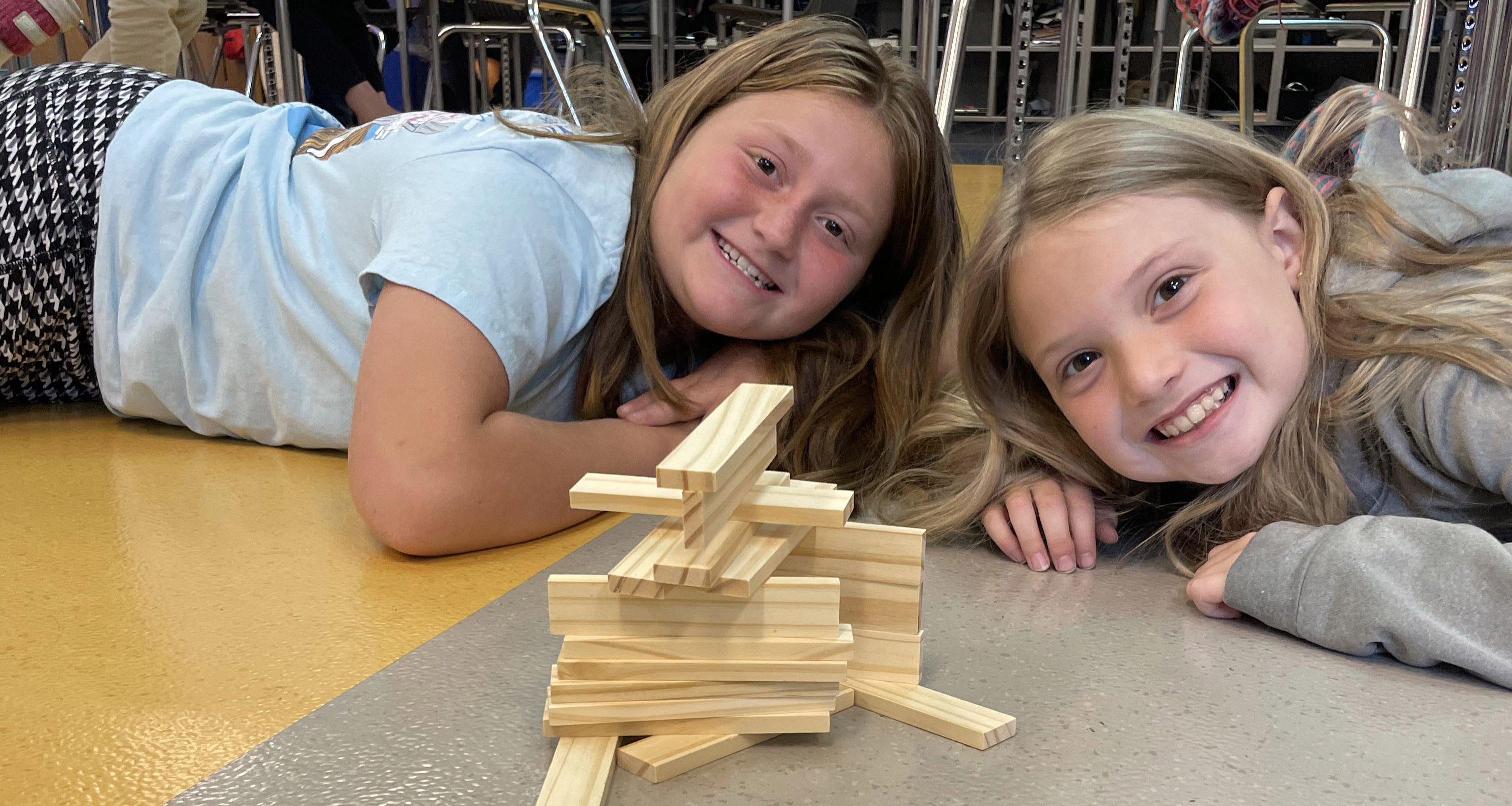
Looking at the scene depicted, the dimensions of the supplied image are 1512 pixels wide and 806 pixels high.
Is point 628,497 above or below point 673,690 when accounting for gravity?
above

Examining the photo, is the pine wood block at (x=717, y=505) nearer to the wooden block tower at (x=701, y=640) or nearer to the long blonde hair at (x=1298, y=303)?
the wooden block tower at (x=701, y=640)

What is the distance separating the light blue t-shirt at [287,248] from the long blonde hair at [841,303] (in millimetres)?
41

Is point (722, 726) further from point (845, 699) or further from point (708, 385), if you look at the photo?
point (708, 385)

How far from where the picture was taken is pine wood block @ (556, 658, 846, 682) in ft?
1.92

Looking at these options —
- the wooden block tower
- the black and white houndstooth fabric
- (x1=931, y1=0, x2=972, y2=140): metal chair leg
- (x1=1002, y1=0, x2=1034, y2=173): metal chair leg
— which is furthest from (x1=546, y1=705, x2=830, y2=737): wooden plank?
(x1=1002, y1=0, x2=1034, y2=173): metal chair leg

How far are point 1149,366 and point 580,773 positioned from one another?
535 millimetres

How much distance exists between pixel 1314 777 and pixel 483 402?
2.30 ft

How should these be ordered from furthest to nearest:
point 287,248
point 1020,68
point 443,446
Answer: point 1020,68 → point 287,248 → point 443,446

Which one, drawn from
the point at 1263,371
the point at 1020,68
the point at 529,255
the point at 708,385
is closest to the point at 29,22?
the point at 529,255

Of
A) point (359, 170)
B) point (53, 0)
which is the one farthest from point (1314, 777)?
point (53, 0)

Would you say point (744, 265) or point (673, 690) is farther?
point (744, 265)

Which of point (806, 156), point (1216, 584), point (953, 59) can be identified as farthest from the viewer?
point (953, 59)

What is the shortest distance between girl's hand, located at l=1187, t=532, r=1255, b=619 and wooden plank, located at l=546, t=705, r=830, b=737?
1.22 ft

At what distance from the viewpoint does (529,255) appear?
41.3 inches
